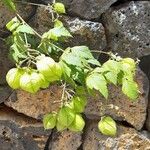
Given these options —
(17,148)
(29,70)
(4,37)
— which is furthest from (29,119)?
(29,70)

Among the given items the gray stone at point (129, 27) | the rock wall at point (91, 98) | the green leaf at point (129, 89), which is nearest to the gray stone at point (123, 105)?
the rock wall at point (91, 98)

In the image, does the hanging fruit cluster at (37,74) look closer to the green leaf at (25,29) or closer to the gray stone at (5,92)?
the green leaf at (25,29)

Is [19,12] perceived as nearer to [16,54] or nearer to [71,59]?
[16,54]

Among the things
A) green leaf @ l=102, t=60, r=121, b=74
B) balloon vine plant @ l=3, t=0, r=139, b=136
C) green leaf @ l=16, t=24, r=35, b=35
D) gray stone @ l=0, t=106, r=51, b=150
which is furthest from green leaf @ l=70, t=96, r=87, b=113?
gray stone @ l=0, t=106, r=51, b=150

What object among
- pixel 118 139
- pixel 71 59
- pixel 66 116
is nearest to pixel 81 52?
pixel 71 59

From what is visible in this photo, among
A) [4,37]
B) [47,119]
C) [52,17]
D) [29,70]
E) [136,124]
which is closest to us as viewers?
[29,70]

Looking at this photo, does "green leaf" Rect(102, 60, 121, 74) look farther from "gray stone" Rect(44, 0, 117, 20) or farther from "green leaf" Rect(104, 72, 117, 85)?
"gray stone" Rect(44, 0, 117, 20)

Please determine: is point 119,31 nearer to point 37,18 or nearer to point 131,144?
point 37,18
